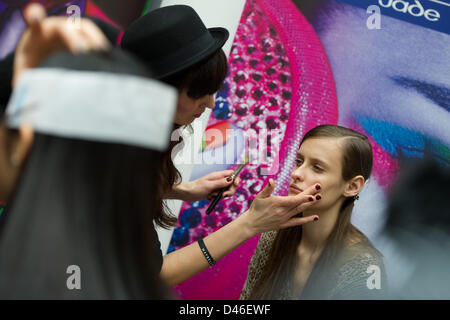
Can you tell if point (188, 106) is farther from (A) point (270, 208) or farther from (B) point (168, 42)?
(A) point (270, 208)

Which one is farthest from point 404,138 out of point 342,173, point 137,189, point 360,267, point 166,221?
point 137,189

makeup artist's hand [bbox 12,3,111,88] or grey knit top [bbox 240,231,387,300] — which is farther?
grey knit top [bbox 240,231,387,300]

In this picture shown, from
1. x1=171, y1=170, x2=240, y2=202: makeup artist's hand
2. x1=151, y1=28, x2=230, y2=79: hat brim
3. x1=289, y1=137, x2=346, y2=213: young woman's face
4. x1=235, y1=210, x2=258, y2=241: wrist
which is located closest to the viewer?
x1=151, y1=28, x2=230, y2=79: hat brim

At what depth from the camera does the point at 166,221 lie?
5.32 feet

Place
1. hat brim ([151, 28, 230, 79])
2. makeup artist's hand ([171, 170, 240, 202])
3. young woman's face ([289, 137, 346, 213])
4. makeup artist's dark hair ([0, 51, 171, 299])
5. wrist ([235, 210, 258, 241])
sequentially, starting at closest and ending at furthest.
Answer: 1. makeup artist's dark hair ([0, 51, 171, 299])
2. hat brim ([151, 28, 230, 79])
3. wrist ([235, 210, 258, 241])
4. young woman's face ([289, 137, 346, 213])
5. makeup artist's hand ([171, 170, 240, 202])

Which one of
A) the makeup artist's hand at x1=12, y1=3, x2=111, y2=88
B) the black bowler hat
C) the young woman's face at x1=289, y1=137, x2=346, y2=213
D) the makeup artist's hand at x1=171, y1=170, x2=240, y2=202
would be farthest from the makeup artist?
the makeup artist's hand at x1=12, y1=3, x2=111, y2=88

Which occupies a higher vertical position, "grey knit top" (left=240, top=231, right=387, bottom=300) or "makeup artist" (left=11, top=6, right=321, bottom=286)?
→ "makeup artist" (left=11, top=6, right=321, bottom=286)

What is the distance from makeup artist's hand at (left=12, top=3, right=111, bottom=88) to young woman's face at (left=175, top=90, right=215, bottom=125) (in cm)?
66

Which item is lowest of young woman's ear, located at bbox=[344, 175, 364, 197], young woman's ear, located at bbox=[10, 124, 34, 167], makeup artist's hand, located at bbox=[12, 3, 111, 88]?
young woman's ear, located at bbox=[344, 175, 364, 197]

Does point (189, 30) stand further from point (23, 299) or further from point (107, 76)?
point (23, 299)

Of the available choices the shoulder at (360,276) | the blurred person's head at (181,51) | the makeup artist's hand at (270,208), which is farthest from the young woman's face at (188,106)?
the shoulder at (360,276)

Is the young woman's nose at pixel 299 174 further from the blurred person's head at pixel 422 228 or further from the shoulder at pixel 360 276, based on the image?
the blurred person's head at pixel 422 228

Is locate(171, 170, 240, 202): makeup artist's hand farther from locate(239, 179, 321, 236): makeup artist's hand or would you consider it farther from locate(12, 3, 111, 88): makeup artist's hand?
locate(12, 3, 111, 88): makeup artist's hand

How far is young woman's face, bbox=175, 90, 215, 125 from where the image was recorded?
52.0 inches
